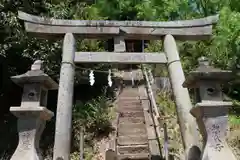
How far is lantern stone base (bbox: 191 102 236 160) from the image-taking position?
548cm

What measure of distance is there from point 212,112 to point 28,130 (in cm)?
332

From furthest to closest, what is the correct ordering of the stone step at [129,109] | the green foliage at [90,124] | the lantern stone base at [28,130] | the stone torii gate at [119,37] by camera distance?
the stone step at [129,109]
the green foliage at [90,124]
the stone torii gate at [119,37]
the lantern stone base at [28,130]

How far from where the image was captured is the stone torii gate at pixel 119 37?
7.29m

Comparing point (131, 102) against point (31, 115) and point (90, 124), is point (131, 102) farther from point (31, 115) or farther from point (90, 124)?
point (31, 115)

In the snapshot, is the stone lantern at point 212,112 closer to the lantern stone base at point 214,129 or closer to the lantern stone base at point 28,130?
the lantern stone base at point 214,129

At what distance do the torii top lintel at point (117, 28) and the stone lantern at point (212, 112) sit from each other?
8.48ft

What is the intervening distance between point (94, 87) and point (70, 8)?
11.6ft

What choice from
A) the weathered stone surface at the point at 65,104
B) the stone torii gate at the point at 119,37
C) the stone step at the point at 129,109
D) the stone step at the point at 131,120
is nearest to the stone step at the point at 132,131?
the stone step at the point at 131,120

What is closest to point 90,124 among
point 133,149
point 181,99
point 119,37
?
point 133,149

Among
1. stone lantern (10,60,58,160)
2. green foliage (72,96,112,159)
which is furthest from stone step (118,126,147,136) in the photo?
stone lantern (10,60,58,160)

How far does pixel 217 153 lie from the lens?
5.46 meters

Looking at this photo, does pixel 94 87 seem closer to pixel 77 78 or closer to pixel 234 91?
pixel 77 78

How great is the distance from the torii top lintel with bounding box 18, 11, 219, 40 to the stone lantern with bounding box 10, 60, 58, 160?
2.00 m

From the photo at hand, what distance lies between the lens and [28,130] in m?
5.77
